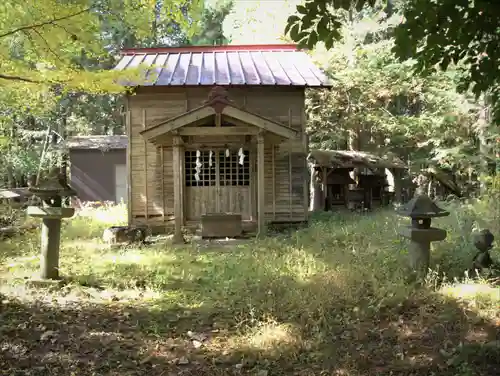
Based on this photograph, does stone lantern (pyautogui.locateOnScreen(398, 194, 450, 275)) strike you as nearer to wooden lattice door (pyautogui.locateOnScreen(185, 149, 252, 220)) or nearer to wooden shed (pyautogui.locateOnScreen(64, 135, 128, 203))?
wooden lattice door (pyautogui.locateOnScreen(185, 149, 252, 220))

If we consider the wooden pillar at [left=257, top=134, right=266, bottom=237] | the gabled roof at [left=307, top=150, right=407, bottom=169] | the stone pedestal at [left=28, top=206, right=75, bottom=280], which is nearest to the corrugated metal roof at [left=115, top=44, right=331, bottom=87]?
the wooden pillar at [left=257, top=134, right=266, bottom=237]

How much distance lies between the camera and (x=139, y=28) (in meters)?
6.20

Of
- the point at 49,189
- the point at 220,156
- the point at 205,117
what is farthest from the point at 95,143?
the point at 49,189

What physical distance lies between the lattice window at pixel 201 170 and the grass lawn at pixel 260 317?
14.6ft

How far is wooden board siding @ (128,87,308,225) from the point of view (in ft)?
40.5

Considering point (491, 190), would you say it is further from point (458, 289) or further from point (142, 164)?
point (142, 164)

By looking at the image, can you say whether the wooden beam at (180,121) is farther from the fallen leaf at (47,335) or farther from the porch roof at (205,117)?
the fallen leaf at (47,335)

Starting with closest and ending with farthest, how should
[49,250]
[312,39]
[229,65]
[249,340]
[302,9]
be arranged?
[302,9]
[312,39]
[249,340]
[49,250]
[229,65]

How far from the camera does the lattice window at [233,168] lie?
1235 cm

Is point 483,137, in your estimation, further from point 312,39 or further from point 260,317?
point 312,39

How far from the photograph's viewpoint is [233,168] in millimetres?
12445

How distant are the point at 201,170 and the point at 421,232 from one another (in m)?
7.41

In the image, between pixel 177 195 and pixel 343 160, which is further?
pixel 343 160

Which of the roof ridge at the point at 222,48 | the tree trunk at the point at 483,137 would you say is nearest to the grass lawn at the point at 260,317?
the tree trunk at the point at 483,137
